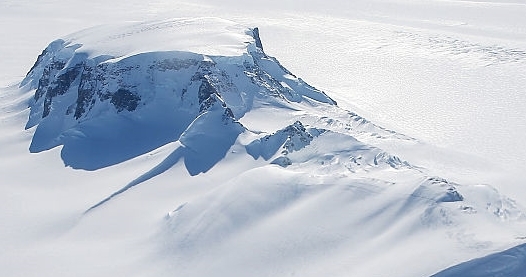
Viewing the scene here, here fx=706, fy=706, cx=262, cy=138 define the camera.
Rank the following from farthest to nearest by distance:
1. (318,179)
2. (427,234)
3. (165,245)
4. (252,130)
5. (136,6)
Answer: (136,6) → (252,130) → (318,179) → (165,245) → (427,234)

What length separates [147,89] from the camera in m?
50.8

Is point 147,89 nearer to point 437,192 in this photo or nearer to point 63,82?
point 63,82

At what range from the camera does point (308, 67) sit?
315 feet

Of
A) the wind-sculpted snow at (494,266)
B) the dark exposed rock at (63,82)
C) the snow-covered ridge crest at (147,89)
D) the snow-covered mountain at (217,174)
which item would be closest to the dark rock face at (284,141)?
the snow-covered mountain at (217,174)

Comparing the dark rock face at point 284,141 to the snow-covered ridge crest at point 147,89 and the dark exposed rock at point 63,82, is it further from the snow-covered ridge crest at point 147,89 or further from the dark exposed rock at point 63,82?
the dark exposed rock at point 63,82

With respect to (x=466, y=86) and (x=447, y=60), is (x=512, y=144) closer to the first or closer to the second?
(x=466, y=86)

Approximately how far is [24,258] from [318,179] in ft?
52.6

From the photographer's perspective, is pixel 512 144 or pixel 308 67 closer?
pixel 512 144

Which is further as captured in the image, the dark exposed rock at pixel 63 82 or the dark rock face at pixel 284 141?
the dark exposed rock at pixel 63 82

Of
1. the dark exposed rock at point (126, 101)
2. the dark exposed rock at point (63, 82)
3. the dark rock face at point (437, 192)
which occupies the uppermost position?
the dark rock face at point (437, 192)

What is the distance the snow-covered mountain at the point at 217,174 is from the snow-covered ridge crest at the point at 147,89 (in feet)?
0.37

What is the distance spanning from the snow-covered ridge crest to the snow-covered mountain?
0.11m

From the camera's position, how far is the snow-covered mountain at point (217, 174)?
3322cm

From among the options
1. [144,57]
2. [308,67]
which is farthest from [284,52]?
[144,57]
